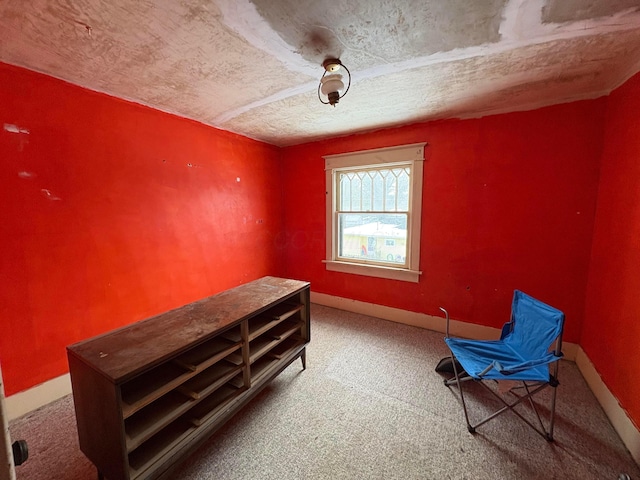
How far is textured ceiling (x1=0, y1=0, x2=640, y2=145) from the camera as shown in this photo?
3.87 feet

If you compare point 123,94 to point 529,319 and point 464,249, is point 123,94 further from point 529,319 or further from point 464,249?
point 529,319

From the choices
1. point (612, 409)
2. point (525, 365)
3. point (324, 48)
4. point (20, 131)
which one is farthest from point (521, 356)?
point (20, 131)

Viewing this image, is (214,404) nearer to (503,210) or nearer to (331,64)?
(331,64)

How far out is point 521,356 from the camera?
182 cm

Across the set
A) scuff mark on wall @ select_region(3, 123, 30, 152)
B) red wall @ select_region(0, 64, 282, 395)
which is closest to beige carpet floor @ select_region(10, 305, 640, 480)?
red wall @ select_region(0, 64, 282, 395)

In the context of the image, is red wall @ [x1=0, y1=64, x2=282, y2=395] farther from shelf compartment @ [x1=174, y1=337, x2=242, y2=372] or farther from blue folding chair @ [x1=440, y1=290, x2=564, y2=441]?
blue folding chair @ [x1=440, y1=290, x2=564, y2=441]

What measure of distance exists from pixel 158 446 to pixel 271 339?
32.2 inches

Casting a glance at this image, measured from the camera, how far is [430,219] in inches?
110

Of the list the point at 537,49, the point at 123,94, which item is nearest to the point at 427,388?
the point at 537,49

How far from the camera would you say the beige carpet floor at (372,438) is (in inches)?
53.6

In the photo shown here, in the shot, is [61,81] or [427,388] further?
[427,388]

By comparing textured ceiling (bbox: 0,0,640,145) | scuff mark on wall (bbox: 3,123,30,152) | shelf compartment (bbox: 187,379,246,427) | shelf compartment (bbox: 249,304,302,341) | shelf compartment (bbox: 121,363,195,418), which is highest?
textured ceiling (bbox: 0,0,640,145)

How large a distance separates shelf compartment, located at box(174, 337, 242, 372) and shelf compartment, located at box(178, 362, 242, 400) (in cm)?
13

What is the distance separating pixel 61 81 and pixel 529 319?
146 inches
